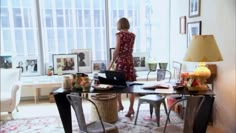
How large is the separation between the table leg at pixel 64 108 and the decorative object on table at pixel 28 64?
2.34m

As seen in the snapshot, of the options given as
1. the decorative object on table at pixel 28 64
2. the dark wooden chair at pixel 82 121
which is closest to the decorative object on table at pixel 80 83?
the dark wooden chair at pixel 82 121

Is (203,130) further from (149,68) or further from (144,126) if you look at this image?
(149,68)

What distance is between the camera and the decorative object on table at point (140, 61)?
16.5ft

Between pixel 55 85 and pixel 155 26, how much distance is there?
2.28 m

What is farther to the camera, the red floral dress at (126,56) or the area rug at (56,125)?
the red floral dress at (126,56)

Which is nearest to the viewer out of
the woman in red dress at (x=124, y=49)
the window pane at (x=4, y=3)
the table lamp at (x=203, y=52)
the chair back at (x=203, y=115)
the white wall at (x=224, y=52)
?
the chair back at (x=203, y=115)

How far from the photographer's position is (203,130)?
8.36 feet

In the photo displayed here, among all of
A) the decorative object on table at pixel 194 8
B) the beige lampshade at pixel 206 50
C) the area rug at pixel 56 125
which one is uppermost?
the decorative object on table at pixel 194 8

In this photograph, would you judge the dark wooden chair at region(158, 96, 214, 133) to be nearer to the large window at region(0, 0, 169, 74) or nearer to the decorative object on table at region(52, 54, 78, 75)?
the large window at region(0, 0, 169, 74)

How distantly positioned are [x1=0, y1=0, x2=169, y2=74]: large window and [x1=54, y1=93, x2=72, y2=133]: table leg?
2.36 m

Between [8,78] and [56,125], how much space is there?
1175 mm

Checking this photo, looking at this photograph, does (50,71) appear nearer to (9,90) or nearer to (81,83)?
(9,90)

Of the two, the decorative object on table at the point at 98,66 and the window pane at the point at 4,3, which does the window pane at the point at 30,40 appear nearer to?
the window pane at the point at 4,3

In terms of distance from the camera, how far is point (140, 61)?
16.6 ft
